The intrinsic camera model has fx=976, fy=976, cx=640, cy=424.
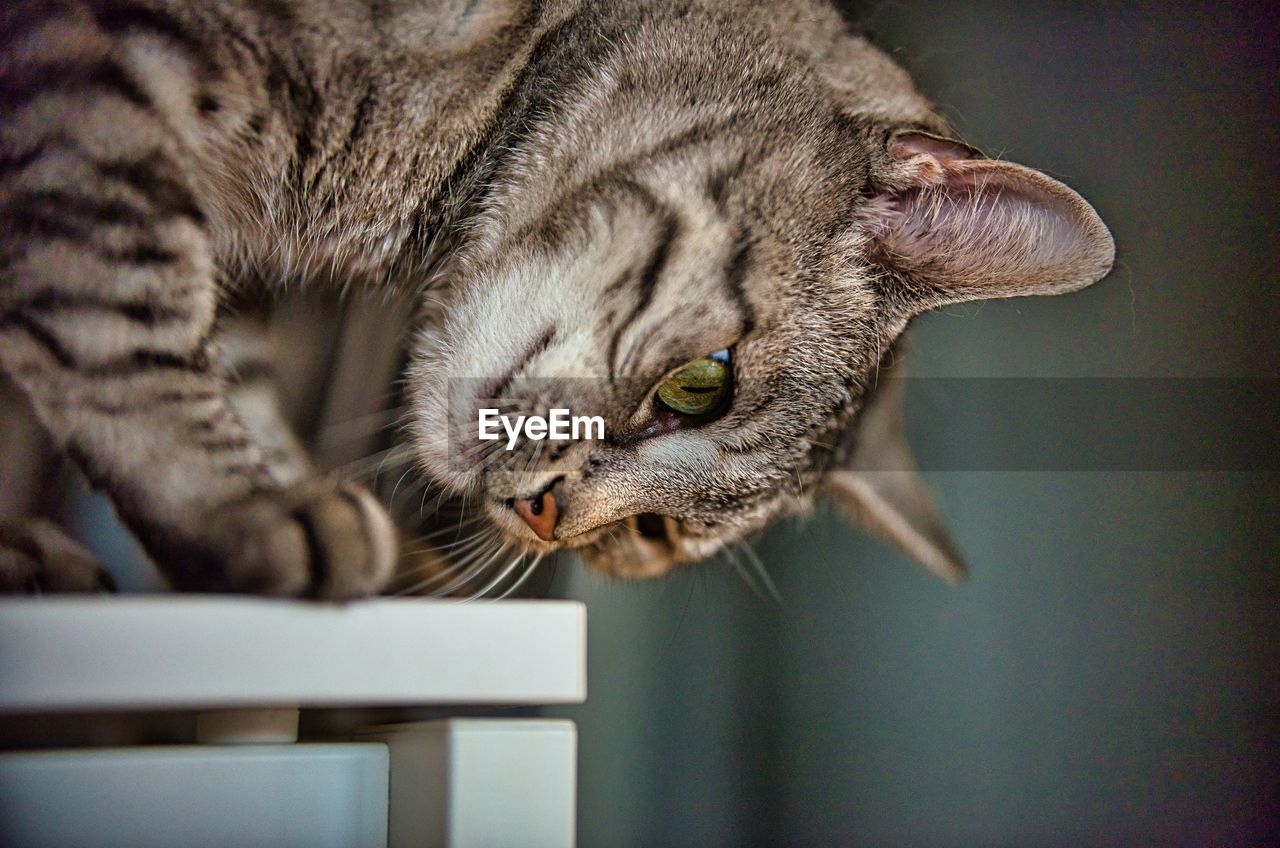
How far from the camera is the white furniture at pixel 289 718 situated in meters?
0.50

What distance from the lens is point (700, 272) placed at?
2.35 ft

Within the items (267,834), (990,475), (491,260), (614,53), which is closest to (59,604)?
(267,834)

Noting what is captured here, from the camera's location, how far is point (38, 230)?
634mm

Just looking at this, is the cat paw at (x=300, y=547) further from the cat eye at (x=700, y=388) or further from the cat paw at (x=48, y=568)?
the cat eye at (x=700, y=388)

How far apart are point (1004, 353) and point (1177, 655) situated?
308 mm

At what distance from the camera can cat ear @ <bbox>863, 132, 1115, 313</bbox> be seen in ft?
2.25

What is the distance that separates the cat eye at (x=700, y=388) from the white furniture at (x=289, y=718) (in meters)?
0.22

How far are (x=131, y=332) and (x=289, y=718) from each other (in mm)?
293

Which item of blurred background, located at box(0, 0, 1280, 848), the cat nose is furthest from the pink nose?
blurred background, located at box(0, 0, 1280, 848)

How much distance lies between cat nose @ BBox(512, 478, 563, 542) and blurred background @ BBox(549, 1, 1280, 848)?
109 mm

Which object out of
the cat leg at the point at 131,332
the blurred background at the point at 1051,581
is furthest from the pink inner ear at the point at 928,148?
the cat leg at the point at 131,332

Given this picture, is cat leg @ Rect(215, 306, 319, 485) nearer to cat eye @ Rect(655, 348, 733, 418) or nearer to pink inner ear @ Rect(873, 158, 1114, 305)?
cat eye @ Rect(655, 348, 733, 418)

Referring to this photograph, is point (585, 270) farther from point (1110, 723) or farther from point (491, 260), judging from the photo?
point (1110, 723)

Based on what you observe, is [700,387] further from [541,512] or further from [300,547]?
[300,547]
